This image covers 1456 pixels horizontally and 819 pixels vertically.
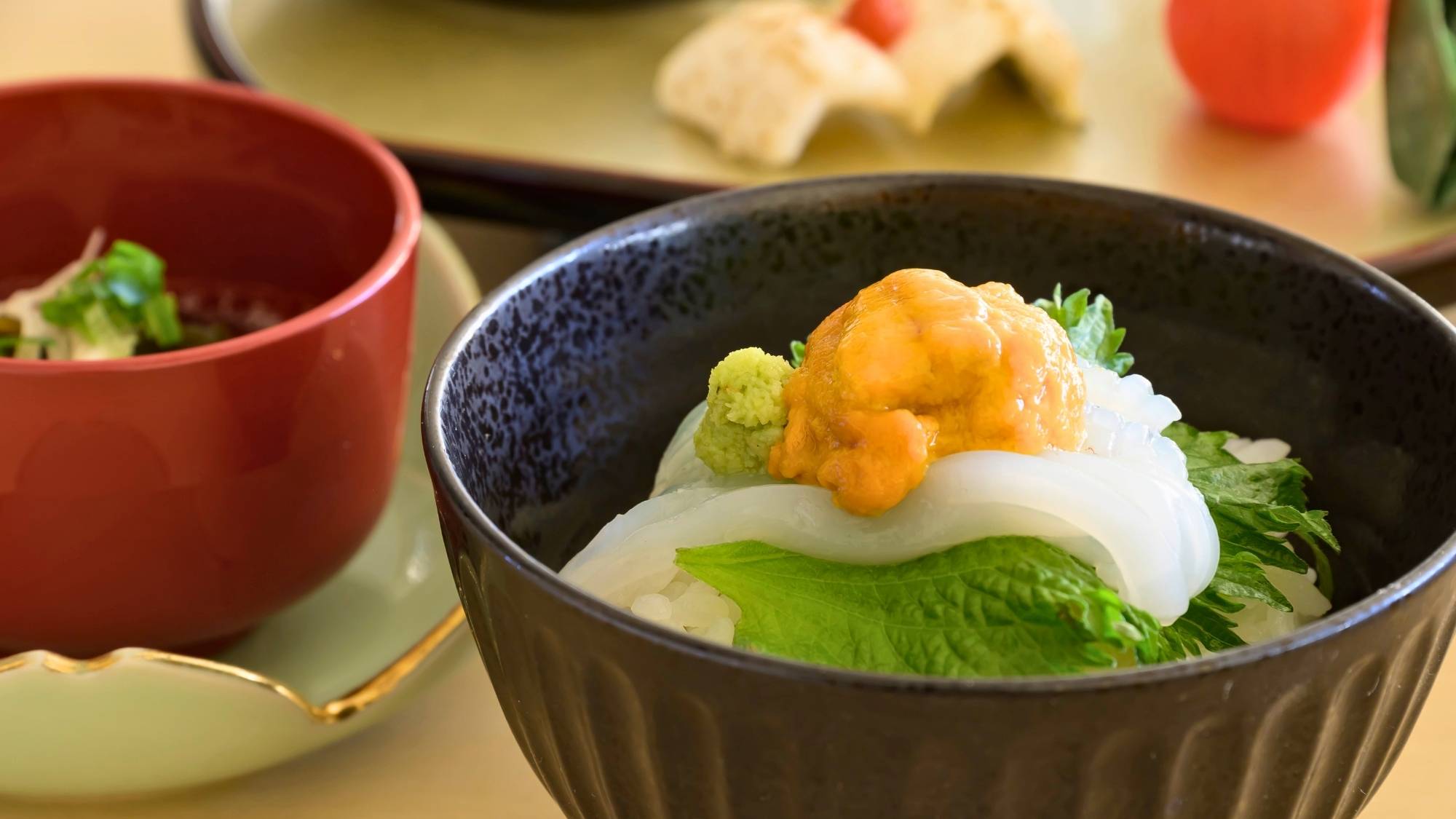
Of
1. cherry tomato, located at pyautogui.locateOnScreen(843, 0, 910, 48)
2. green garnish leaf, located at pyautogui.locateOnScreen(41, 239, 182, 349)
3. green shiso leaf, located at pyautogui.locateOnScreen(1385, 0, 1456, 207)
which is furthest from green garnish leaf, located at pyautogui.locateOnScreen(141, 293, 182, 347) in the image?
green shiso leaf, located at pyautogui.locateOnScreen(1385, 0, 1456, 207)

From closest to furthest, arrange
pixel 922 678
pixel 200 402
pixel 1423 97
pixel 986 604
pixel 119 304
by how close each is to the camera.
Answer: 1. pixel 922 678
2. pixel 986 604
3. pixel 200 402
4. pixel 119 304
5. pixel 1423 97

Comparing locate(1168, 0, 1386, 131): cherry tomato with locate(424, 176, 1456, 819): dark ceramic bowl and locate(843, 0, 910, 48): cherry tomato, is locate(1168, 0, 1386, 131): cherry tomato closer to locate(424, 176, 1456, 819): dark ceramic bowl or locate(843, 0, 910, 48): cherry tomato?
locate(843, 0, 910, 48): cherry tomato

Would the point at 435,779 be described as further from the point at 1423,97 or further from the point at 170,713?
the point at 1423,97

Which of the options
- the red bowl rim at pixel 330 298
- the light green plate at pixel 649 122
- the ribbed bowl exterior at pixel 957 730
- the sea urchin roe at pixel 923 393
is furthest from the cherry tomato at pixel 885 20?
the ribbed bowl exterior at pixel 957 730

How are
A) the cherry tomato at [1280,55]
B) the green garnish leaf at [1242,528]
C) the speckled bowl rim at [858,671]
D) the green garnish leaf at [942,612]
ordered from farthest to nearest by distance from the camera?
the cherry tomato at [1280,55], the green garnish leaf at [1242,528], the green garnish leaf at [942,612], the speckled bowl rim at [858,671]

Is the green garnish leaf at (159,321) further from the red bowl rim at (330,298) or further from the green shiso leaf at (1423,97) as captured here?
the green shiso leaf at (1423,97)

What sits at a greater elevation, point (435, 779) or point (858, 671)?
point (858, 671)

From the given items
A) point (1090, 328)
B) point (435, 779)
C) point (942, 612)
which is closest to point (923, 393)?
point (942, 612)
